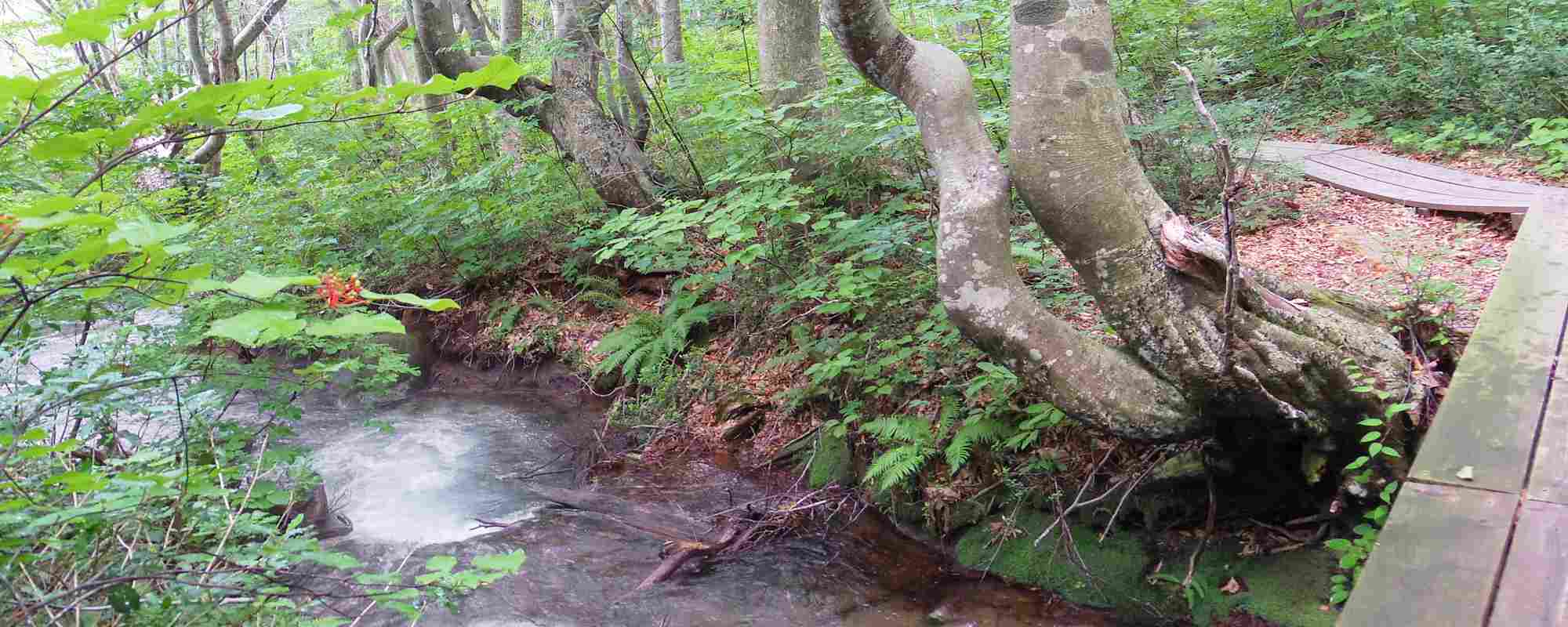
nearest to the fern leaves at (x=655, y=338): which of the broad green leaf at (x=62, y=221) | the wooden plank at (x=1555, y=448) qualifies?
the wooden plank at (x=1555, y=448)

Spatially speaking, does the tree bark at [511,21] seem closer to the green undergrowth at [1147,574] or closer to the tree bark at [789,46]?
the tree bark at [789,46]

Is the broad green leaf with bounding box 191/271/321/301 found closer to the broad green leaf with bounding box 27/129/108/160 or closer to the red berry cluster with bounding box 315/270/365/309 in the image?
the red berry cluster with bounding box 315/270/365/309

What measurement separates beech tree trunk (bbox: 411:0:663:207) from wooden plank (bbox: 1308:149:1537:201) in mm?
6793

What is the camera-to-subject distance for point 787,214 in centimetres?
665

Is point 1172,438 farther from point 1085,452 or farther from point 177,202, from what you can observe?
point 177,202

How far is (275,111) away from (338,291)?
1.29 feet

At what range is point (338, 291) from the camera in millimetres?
1743

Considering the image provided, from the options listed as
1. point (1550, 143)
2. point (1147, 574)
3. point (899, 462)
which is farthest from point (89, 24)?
point (1550, 143)

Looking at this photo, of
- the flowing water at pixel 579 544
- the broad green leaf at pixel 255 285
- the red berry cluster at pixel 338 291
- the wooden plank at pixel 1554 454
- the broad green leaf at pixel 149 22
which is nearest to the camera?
the broad green leaf at pixel 255 285

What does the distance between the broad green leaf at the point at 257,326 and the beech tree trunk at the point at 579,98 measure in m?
7.94

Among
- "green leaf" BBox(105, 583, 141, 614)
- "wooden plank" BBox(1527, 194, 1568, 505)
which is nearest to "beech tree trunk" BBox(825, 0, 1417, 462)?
"wooden plank" BBox(1527, 194, 1568, 505)

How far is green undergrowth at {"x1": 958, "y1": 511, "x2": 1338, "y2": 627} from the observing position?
14.2 feet

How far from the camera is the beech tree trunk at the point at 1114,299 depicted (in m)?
3.91

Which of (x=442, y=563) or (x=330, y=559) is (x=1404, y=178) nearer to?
(x=442, y=563)
